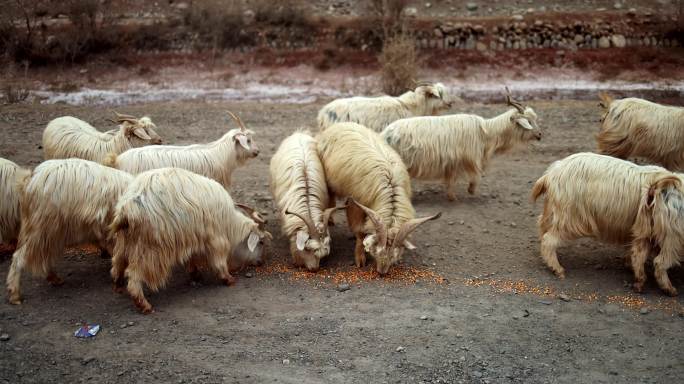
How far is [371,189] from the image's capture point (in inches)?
285

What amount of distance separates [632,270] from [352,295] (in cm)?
326

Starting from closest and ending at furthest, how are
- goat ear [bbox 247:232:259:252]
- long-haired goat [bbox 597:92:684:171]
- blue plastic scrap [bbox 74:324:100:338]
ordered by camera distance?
blue plastic scrap [bbox 74:324:100:338]
goat ear [bbox 247:232:259:252]
long-haired goat [bbox 597:92:684:171]

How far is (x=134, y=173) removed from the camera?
282 inches

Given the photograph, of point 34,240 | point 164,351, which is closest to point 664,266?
point 164,351

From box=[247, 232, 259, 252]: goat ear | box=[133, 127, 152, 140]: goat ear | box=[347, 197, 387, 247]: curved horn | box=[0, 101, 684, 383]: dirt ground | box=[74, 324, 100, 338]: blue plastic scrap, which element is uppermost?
box=[133, 127, 152, 140]: goat ear

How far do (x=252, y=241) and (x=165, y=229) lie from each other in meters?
1.12

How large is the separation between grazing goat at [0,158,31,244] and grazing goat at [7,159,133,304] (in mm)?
659

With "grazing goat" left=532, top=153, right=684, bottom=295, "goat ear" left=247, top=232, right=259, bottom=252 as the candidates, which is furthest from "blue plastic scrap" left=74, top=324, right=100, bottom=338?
"grazing goat" left=532, top=153, right=684, bottom=295

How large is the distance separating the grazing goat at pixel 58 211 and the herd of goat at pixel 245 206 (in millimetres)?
10

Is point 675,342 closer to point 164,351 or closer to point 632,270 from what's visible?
point 632,270

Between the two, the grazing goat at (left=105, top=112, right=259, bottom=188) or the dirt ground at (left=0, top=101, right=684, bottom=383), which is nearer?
the dirt ground at (left=0, top=101, right=684, bottom=383)

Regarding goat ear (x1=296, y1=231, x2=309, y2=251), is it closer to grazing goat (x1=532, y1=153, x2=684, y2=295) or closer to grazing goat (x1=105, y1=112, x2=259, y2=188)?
grazing goat (x1=105, y1=112, x2=259, y2=188)

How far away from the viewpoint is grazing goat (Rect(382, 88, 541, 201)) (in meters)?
8.86

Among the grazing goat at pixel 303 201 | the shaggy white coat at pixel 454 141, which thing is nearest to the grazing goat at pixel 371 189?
the grazing goat at pixel 303 201
